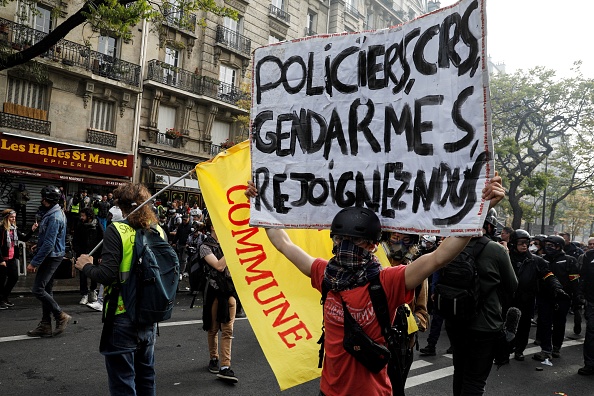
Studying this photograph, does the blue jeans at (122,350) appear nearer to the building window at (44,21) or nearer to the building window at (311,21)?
the building window at (44,21)

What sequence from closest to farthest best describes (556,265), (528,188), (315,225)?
(315,225), (556,265), (528,188)

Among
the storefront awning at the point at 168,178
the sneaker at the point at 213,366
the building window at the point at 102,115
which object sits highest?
the building window at the point at 102,115

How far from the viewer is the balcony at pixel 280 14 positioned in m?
27.8

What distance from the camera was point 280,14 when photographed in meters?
28.2

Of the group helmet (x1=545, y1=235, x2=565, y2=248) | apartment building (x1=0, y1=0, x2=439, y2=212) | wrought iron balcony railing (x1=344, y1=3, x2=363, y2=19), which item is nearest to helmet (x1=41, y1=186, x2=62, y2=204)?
helmet (x1=545, y1=235, x2=565, y2=248)

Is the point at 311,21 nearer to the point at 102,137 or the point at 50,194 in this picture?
the point at 102,137

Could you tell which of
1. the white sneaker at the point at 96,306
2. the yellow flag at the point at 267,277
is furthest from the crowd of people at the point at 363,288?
the yellow flag at the point at 267,277

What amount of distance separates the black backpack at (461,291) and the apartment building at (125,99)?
40.9 ft

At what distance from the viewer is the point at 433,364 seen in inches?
233

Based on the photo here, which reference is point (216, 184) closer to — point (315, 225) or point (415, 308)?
point (315, 225)

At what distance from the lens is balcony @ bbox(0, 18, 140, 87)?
58.2 ft

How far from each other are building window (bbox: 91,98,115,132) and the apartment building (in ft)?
0.14

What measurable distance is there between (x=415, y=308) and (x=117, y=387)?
7.99ft

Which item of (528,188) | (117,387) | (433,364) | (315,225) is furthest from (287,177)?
(528,188)
